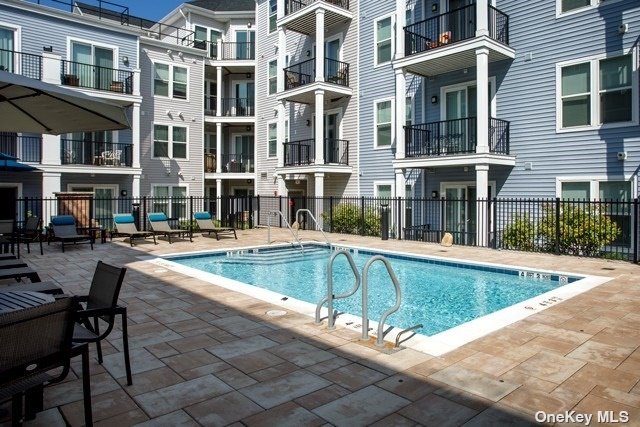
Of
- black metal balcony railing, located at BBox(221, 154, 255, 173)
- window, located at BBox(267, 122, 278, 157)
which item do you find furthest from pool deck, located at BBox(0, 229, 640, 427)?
black metal balcony railing, located at BBox(221, 154, 255, 173)

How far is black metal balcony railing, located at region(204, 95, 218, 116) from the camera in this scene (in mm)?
26469

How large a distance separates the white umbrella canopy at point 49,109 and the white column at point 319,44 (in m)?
13.5

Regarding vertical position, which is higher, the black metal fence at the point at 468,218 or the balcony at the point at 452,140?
the balcony at the point at 452,140

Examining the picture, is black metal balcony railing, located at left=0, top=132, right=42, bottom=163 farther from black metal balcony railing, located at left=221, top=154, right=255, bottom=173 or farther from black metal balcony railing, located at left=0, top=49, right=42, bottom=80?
black metal balcony railing, located at left=221, top=154, right=255, bottom=173

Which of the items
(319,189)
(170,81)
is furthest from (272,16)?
(319,189)

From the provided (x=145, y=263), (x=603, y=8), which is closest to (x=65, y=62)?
(x=145, y=263)

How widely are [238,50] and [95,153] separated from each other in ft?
37.0

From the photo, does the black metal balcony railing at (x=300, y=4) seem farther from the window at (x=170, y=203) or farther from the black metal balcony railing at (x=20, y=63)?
the black metal balcony railing at (x=20, y=63)

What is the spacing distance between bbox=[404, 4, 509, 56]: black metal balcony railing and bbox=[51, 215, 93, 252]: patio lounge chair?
1258cm

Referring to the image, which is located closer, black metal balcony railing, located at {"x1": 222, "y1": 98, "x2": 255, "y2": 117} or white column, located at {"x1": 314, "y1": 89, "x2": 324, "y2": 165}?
white column, located at {"x1": 314, "y1": 89, "x2": 324, "y2": 165}

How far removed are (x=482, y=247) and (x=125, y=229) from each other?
37.5 ft

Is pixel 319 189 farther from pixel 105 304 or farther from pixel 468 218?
pixel 105 304

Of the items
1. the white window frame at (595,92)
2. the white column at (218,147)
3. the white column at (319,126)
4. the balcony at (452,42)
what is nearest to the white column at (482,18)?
the balcony at (452,42)

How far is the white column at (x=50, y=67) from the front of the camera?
17609mm
